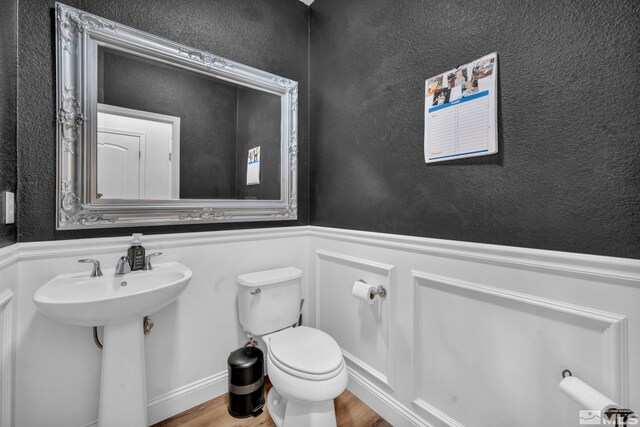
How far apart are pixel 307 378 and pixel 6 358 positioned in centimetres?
117

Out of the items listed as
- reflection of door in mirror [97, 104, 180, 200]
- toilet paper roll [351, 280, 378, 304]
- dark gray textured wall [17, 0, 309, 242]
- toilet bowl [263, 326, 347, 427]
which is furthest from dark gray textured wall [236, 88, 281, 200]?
toilet bowl [263, 326, 347, 427]

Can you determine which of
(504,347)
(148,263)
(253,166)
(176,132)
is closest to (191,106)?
(176,132)

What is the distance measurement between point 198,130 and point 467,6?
1418mm

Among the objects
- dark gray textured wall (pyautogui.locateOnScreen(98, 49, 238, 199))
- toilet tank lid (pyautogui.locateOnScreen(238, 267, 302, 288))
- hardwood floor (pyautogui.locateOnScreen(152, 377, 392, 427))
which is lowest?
hardwood floor (pyautogui.locateOnScreen(152, 377, 392, 427))

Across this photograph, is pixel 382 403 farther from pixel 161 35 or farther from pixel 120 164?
pixel 161 35

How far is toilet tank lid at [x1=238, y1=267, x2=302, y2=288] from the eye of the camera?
5.09 ft

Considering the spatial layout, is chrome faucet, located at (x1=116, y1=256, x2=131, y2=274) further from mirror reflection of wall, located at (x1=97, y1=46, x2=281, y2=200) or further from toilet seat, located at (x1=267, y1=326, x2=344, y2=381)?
toilet seat, located at (x1=267, y1=326, x2=344, y2=381)

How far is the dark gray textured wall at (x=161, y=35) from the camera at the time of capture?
113cm

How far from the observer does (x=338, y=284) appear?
177cm

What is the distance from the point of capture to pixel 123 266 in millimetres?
1255

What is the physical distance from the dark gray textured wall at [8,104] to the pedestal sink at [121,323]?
30 centimetres

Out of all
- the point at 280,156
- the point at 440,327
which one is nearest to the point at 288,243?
the point at 280,156

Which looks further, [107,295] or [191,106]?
[191,106]

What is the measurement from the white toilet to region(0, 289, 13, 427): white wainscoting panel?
909mm
